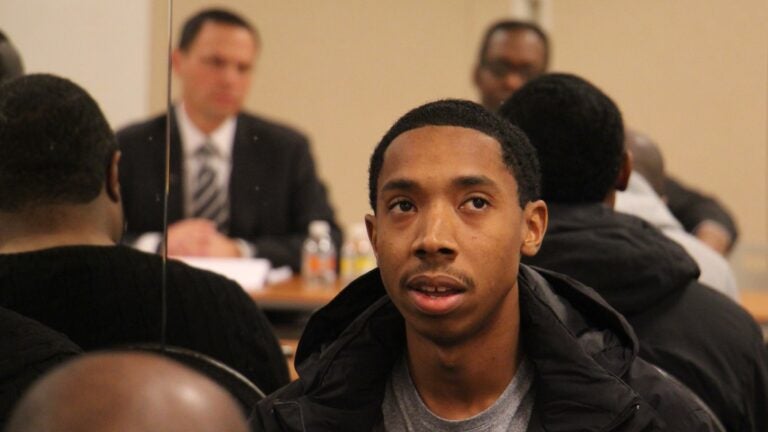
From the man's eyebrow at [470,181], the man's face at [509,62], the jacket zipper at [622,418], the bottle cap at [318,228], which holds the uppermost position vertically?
the man's eyebrow at [470,181]

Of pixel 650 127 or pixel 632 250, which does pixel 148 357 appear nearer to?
pixel 632 250

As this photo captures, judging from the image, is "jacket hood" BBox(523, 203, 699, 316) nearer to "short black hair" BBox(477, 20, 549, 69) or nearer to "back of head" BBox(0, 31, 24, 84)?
"back of head" BBox(0, 31, 24, 84)

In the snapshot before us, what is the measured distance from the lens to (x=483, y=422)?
1.71 metres

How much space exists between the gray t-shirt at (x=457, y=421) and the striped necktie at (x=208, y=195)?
2.40 meters

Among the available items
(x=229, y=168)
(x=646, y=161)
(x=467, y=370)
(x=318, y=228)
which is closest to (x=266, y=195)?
(x=318, y=228)

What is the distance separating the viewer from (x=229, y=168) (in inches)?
160

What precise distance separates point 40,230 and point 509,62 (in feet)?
8.58

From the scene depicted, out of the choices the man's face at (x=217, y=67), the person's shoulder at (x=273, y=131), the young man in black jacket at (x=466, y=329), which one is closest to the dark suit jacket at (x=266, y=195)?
the person's shoulder at (x=273, y=131)

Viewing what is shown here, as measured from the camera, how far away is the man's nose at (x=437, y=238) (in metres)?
1.66

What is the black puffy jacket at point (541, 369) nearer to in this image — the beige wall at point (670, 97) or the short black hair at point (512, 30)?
the short black hair at point (512, 30)

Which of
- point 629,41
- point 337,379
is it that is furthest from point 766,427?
point 629,41

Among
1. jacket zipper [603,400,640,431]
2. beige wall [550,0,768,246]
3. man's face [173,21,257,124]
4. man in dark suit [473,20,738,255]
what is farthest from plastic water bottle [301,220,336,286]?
jacket zipper [603,400,640,431]

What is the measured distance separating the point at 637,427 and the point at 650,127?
15.7 feet

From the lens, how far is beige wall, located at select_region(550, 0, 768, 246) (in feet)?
17.3
